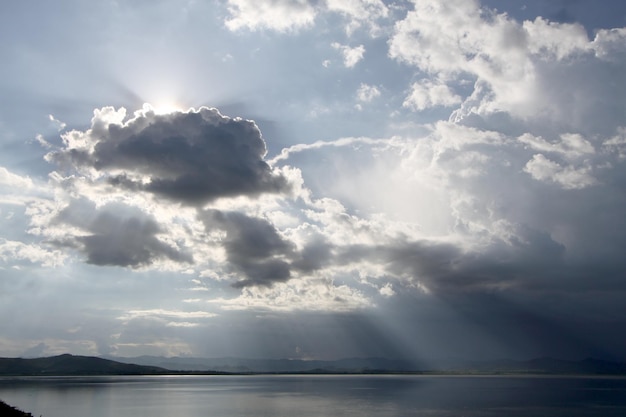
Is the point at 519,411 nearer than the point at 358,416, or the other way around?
the point at 358,416

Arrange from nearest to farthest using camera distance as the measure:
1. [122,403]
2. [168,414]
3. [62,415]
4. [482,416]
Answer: [482,416], [62,415], [168,414], [122,403]

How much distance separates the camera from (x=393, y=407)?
140m

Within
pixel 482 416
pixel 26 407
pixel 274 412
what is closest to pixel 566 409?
pixel 482 416

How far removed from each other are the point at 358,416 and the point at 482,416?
88.2ft

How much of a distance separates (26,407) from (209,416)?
176 ft

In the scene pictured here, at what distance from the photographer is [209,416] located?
415 feet

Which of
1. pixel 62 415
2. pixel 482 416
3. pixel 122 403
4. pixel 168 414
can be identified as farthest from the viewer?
pixel 122 403

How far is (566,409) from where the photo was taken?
5448 inches

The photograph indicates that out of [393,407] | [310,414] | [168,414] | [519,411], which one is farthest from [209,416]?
[519,411]

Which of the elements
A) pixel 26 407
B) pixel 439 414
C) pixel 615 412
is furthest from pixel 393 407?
pixel 26 407

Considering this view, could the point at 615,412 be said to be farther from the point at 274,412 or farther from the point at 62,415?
the point at 62,415

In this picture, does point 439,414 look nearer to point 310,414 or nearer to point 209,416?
point 310,414

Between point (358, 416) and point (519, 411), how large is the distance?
43.0 meters

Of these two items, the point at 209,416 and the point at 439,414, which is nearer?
the point at 439,414
